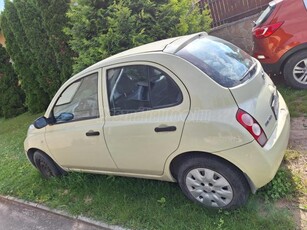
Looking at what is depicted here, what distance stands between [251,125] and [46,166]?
3.03m

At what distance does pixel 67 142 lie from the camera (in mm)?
3547

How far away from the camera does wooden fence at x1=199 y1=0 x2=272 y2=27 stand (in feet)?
25.0

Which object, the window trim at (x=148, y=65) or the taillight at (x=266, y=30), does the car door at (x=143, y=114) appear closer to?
the window trim at (x=148, y=65)

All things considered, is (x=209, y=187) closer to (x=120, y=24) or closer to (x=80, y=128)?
(x=80, y=128)

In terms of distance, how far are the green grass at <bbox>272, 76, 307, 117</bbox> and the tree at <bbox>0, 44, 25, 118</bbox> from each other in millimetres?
9636

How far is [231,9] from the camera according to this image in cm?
780

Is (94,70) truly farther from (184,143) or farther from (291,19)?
(291,19)

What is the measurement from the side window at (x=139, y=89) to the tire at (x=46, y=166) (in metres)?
1.63

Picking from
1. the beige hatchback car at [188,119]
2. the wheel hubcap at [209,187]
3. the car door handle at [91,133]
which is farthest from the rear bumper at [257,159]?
the car door handle at [91,133]

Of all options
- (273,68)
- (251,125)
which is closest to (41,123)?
(251,125)

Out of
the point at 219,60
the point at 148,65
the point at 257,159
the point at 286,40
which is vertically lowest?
the point at 257,159

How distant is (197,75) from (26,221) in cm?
288

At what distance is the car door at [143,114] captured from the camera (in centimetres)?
265

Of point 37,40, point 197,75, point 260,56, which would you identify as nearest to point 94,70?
point 197,75
